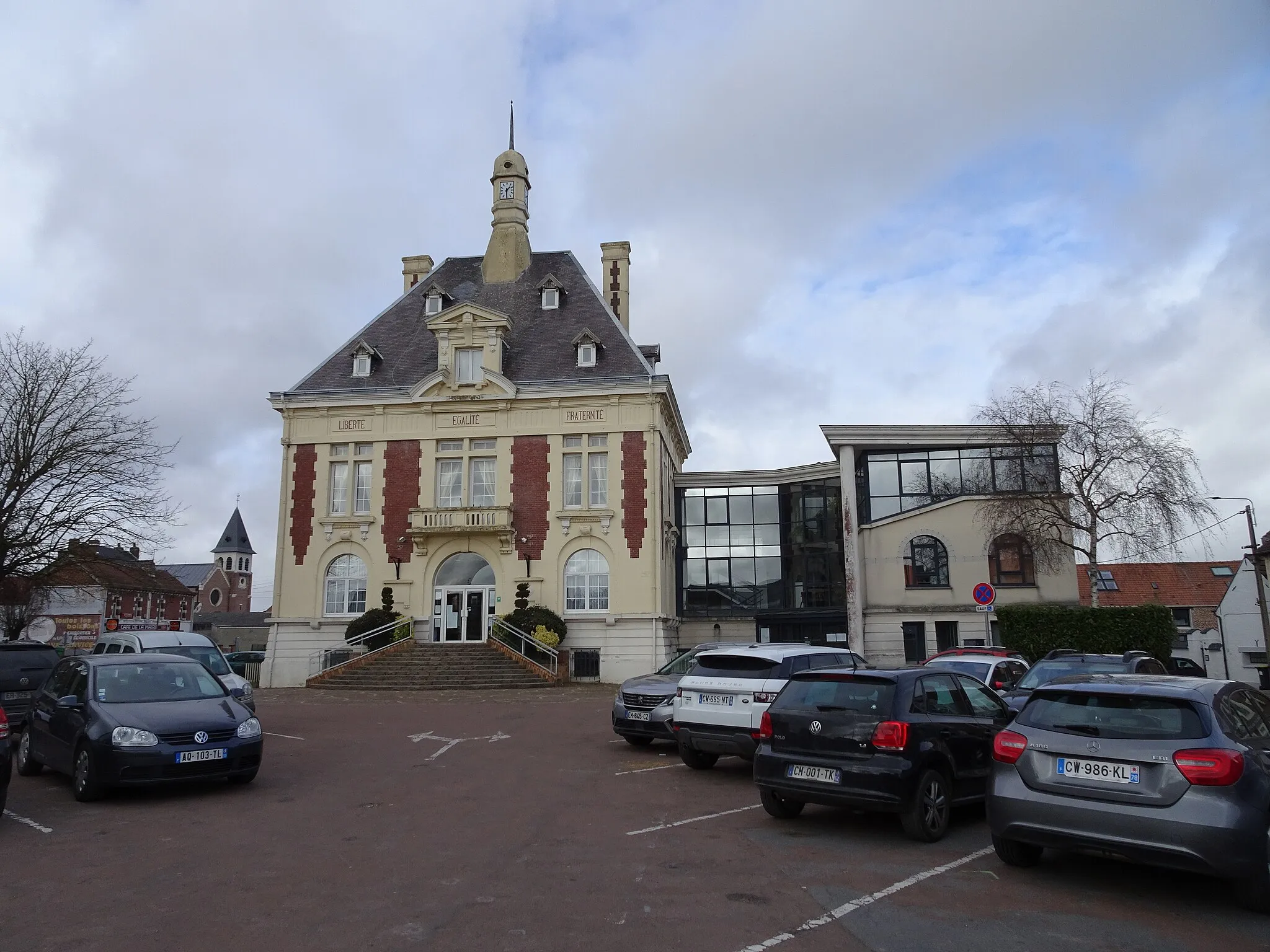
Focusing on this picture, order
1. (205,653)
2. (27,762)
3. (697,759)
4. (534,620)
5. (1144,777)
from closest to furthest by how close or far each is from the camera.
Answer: (1144,777) < (27,762) < (697,759) < (205,653) < (534,620)

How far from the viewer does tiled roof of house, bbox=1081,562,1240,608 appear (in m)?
49.0

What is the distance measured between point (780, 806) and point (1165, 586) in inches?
1950

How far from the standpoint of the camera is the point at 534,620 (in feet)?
101

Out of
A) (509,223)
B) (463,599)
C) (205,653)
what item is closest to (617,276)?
(509,223)

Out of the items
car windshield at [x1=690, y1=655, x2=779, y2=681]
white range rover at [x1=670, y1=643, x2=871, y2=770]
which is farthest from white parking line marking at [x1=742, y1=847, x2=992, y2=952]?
car windshield at [x1=690, y1=655, x2=779, y2=681]

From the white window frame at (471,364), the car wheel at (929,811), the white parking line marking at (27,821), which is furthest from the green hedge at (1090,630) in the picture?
the white parking line marking at (27,821)

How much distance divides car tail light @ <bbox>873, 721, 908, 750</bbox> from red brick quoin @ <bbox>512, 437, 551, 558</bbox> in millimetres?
25476

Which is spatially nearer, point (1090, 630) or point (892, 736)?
point (892, 736)

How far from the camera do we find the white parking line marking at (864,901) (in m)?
5.49

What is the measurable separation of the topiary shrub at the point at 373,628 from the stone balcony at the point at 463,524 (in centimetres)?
275

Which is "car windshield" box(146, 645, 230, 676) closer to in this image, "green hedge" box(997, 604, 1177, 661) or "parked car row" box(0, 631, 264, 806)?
"parked car row" box(0, 631, 264, 806)

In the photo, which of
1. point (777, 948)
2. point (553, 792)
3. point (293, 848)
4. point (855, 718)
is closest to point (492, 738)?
point (553, 792)

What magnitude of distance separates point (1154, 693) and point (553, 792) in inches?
263

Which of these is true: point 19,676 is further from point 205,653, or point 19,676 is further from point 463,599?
point 463,599
